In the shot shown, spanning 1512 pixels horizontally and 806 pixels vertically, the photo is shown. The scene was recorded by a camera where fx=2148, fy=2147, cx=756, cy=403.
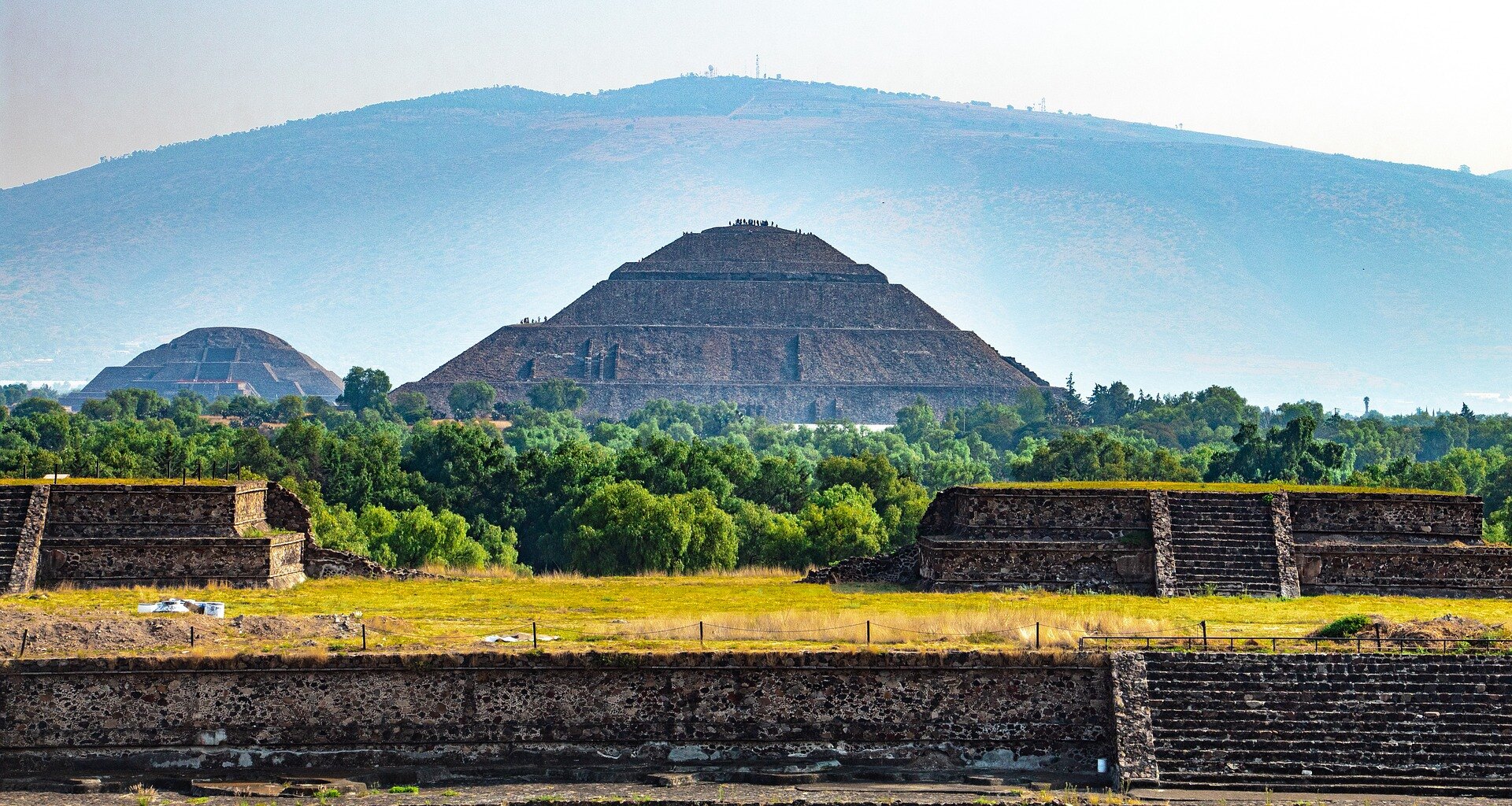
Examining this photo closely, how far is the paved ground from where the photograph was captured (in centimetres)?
2780

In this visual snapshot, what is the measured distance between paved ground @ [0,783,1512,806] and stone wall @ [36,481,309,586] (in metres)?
11.4

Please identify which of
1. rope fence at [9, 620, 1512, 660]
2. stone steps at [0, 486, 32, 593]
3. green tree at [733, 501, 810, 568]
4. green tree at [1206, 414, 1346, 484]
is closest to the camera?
rope fence at [9, 620, 1512, 660]

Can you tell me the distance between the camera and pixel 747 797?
93.8 feet

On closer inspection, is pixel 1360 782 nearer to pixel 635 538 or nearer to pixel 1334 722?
pixel 1334 722

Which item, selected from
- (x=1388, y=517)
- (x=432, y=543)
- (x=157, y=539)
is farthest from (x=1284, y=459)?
(x=157, y=539)

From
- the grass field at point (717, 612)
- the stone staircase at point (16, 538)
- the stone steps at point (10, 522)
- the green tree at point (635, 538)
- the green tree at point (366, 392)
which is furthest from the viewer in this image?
the green tree at point (366, 392)

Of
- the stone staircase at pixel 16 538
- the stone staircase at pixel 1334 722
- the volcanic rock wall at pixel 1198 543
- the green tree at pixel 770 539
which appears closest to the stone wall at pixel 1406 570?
the volcanic rock wall at pixel 1198 543

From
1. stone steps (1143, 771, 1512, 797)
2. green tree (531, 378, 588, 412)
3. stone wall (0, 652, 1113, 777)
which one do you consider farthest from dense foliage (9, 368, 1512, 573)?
green tree (531, 378, 588, 412)

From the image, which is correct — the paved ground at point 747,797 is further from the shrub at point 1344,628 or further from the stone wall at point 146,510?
the stone wall at point 146,510

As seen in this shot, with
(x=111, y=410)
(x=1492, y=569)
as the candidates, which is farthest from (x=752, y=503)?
(x=111, y=410)

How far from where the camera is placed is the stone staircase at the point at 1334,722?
93.4ft

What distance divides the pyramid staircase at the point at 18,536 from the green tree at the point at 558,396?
134 metres

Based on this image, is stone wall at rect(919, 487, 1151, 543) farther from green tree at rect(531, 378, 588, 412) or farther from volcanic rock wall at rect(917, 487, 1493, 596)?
green tree at rect(531, 378, 588, 412)

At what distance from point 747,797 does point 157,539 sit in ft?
53.8
